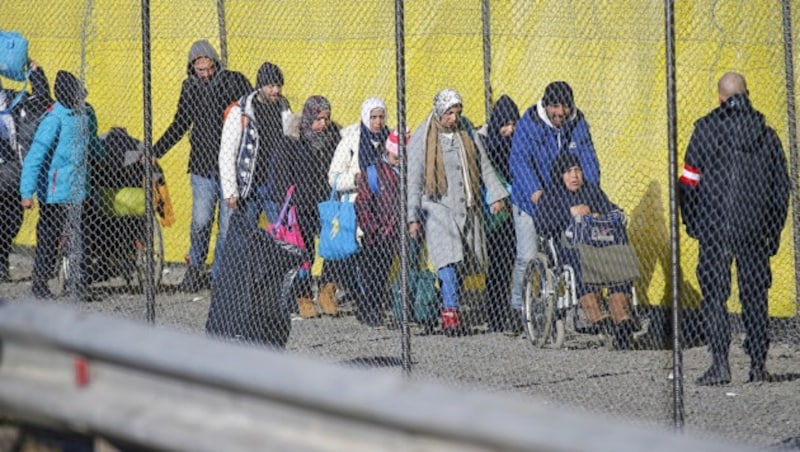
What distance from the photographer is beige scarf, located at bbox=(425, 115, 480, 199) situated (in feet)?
40.7

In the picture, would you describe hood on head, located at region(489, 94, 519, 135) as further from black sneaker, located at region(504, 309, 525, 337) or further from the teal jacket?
the teal jacket

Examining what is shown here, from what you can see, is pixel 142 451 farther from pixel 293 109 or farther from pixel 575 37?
pixel 293 109

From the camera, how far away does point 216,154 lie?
13.1 meters

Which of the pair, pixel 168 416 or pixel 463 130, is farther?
pixel 463 130

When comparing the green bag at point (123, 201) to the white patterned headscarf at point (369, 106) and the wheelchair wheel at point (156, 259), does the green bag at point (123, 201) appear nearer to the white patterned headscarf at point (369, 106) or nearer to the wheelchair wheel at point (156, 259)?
the wheelchair wheel at point (156, 259)

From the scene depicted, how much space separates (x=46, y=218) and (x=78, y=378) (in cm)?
980

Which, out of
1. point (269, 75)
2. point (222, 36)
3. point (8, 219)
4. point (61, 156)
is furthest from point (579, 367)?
point (8, 219)

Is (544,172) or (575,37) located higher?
(575,37)

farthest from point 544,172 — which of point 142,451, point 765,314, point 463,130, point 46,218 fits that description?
point 142,451

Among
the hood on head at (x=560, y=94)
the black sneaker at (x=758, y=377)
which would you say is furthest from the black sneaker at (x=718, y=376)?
the hood on head at (x=560, y=94)

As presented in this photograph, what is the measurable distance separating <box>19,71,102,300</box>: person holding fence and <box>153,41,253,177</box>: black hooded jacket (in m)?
0.63

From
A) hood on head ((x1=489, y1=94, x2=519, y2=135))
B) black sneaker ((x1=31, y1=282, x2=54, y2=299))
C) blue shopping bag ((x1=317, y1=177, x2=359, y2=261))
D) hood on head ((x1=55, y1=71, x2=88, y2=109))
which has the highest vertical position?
hood on head ((x1=55, y1=71, x2=88, y2=109))

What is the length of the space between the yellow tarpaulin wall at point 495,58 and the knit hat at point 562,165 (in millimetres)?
205

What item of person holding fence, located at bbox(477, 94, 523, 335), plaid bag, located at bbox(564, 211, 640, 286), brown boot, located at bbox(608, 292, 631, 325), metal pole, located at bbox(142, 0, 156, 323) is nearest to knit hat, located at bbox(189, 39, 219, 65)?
person holding fence, located at bbox(477, 94, 523, 335)
